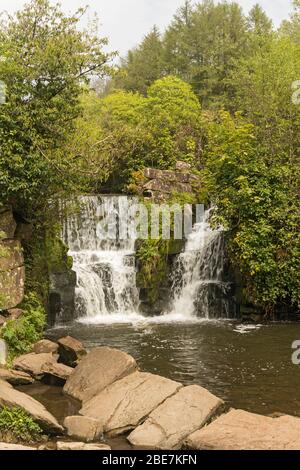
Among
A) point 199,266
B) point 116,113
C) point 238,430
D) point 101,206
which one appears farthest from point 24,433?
point 116,113

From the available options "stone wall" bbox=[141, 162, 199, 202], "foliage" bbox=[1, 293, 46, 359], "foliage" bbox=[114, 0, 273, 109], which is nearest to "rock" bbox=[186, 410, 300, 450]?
"foliage" bbox=[1, 293, 46, 359]

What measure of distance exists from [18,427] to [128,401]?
193 cm

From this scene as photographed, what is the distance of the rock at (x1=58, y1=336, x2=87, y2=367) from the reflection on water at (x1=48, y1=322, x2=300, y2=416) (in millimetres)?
1349

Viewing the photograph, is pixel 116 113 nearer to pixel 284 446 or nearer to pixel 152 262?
pixel 152 262

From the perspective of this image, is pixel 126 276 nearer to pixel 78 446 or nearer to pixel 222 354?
pixel 222 354

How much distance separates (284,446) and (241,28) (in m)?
38.5

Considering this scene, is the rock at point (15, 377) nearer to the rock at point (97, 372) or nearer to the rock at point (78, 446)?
the rock at point (97, 372)

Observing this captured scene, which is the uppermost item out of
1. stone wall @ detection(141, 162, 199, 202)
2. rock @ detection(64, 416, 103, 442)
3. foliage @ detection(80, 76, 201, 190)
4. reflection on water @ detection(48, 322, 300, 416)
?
foliage @ detection(80, 76, 201, 190)

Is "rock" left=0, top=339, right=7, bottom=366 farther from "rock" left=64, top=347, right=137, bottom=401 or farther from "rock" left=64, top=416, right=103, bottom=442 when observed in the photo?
"rock" left=64, top=416, right=103, bottom=442

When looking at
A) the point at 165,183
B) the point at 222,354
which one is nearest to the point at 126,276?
the point at 165,183

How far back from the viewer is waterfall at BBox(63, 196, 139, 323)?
17234 mm

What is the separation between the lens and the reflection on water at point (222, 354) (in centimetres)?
962

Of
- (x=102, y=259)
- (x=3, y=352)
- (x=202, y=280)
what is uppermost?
(x=102, y=259)

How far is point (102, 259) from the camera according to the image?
61.6 ft
